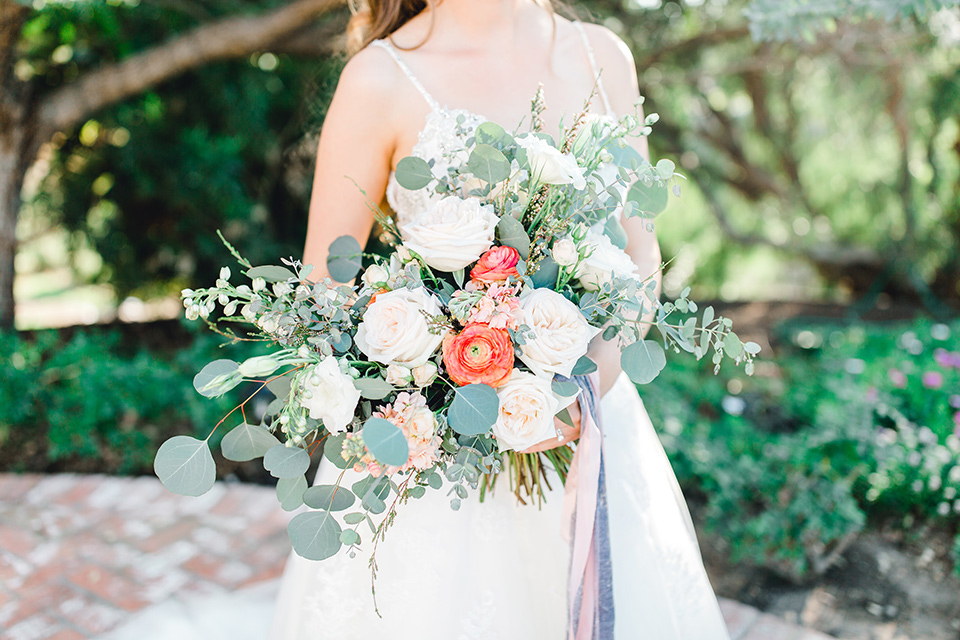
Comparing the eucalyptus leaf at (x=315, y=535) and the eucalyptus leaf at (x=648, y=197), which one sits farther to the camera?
the eucalyptus leaf at (x=648, y=197)

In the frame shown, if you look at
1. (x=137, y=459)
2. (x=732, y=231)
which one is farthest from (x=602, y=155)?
(x=732, y=231)

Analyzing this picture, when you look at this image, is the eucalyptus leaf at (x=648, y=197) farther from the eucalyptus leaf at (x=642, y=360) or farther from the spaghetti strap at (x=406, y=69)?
the spaghetti strap at (x=406, y=69)

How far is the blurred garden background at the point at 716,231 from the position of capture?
2.76 metres

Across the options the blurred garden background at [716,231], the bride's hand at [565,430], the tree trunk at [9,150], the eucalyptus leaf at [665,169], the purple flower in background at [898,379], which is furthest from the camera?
the tree trunk at [9,150]

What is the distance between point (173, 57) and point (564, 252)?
3406 mm

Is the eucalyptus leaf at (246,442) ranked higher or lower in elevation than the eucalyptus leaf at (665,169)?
lower

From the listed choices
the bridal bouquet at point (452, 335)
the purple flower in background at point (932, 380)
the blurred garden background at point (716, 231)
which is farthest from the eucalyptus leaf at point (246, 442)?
the purple flower in background at point (932, 380)

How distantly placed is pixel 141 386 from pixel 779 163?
227 inches

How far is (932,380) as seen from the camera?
317 centimetres

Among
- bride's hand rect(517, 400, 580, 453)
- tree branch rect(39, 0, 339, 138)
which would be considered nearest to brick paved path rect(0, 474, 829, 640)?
bride's hand rect(517, 400, 580, 453)

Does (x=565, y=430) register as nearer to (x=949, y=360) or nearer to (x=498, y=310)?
(x=498, y=310)

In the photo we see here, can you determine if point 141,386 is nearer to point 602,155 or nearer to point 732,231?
point 602,155

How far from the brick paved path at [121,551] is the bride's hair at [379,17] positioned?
2.00 meters

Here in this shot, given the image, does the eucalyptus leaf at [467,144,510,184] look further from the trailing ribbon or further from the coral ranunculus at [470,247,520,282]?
the trailing ribbon
